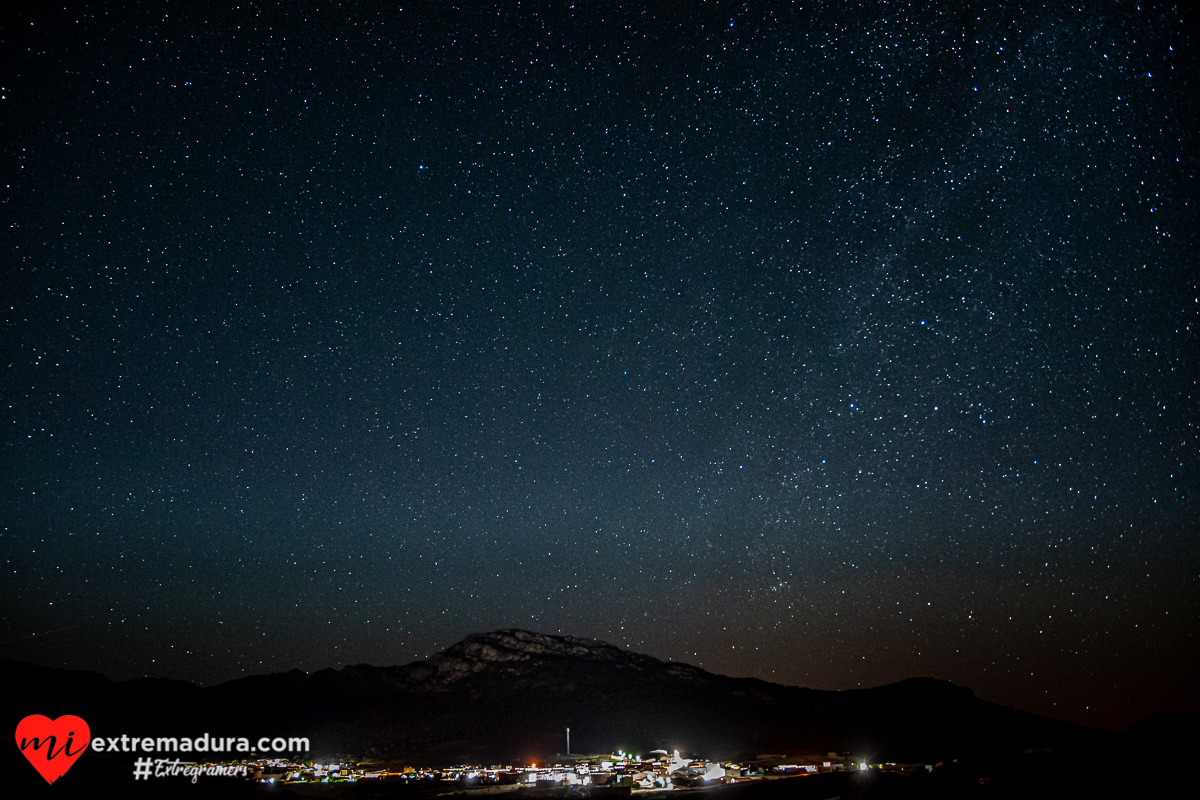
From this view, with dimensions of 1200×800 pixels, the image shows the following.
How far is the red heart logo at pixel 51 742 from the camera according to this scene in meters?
25.4

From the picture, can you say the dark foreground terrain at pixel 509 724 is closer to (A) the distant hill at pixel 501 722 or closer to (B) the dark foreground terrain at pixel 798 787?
(A) the distant hill at pixel 501 722

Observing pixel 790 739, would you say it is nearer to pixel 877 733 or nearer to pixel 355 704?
pixel 877 733

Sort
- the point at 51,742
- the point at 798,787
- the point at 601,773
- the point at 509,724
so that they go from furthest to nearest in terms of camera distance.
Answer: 1. the point at 509,724
2. the point at 601,773
3. the point at 798,787
4. the point at 51,742

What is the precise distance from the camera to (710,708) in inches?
7343

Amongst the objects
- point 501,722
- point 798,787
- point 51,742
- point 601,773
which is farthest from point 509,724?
point 51,742

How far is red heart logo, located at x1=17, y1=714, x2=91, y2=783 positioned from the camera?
25.4 m

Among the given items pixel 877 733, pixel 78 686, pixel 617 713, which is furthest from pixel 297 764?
pixel 877 733

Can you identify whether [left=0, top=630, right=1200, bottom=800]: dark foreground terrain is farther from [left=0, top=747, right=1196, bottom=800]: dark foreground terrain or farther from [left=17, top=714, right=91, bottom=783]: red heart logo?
[left=17, top=714, right=91, bottom=783]: red heart logo

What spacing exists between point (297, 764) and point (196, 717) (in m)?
65.3

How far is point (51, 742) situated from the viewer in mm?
25828

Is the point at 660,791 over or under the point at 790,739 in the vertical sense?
over

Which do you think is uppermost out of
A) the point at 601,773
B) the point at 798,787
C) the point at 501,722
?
the point at 798,787

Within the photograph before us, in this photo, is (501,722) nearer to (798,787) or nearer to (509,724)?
(509,724)

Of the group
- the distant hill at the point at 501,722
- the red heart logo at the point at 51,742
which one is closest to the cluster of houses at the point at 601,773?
the distant hill at the point at 501,722
